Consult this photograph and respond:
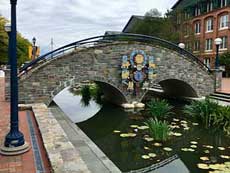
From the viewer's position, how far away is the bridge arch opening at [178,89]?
15511mm

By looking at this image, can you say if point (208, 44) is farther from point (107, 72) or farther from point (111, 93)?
point (107, 72)

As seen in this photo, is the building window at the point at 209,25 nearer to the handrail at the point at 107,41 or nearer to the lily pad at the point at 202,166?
the handrail at the point at 107,41

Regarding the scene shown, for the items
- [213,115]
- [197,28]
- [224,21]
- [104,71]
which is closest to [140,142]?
[213,115]

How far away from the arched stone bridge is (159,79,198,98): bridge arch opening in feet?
0.28

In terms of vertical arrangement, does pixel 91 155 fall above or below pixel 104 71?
below

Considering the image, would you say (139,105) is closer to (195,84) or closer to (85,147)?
(195,84)

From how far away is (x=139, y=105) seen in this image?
13180 mm

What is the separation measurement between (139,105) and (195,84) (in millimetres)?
4163

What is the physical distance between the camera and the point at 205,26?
32.4m

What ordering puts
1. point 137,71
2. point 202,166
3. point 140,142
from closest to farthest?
point 202,166, point 140,142, point 137,71

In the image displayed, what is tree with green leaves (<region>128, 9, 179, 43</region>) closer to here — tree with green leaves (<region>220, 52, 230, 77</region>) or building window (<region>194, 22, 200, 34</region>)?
building window (<region>194, 22, 200, 34</region>)

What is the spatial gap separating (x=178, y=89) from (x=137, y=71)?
5.38 metres

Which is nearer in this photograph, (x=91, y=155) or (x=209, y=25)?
(x=91, y=155)

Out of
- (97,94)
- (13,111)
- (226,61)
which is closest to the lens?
(13,111)
